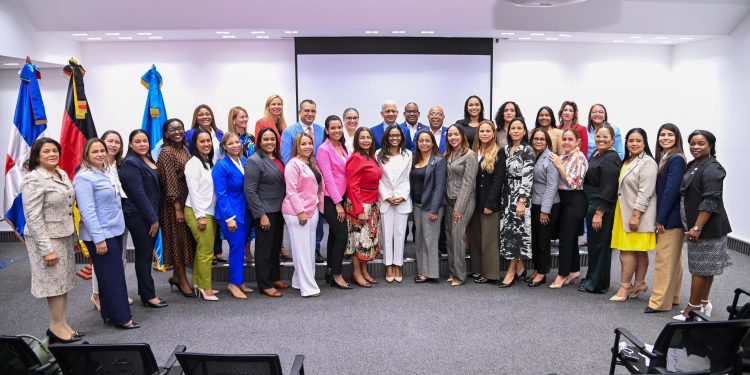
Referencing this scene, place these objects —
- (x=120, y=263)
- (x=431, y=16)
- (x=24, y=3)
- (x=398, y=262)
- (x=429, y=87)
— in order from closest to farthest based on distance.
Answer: (x=120, y=263) → (x=398, y=262) → (x=24, y=3) → (x=431, y=16) → (x=429, y=87)

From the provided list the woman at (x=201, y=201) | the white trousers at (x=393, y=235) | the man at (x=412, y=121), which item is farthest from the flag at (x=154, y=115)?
the man at (x=412, y=121)

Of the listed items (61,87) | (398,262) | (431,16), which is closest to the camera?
(398,262)

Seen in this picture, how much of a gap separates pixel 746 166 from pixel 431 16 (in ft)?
14.7

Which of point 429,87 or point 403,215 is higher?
point 429,87

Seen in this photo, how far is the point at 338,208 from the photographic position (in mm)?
5199

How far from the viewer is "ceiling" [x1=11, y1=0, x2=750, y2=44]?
6.44 metres

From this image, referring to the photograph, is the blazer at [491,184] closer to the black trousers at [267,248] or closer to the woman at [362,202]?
the woman at [362,202]

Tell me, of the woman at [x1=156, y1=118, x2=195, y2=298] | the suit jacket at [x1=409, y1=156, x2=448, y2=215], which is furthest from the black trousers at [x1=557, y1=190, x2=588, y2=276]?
the woman at [x1=156, y1=118, x2=195, y2=298]

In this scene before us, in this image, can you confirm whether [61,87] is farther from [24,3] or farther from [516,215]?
[516,215]

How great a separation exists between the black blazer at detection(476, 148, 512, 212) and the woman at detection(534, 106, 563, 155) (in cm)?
82

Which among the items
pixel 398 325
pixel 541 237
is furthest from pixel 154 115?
pixel 541 237

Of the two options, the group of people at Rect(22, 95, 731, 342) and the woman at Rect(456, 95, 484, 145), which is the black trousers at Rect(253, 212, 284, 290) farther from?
the woman at Rect(456, 95, 484, 145)

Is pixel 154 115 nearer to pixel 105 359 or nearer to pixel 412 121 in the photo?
pixel 412 121

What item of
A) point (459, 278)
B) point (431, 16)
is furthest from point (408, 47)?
point (459, 278)
